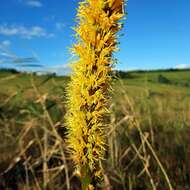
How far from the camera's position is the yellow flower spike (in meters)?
1.15

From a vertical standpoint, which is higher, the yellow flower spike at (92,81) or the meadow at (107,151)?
the yellow flower spike at (92,81)

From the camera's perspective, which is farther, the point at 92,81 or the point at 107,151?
the point at 107,151

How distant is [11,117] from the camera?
25.5 ft

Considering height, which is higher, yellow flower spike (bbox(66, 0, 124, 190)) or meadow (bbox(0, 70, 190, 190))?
yellow flower spike (bbox(66, 0, 124, 190))

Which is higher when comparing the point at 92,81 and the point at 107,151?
the point at 92,81

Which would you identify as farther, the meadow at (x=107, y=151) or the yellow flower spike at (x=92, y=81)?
the meadow at (x=107, y=151)

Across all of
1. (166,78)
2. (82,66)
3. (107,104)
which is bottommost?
(166,78)

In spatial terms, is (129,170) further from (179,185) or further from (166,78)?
(166,78)

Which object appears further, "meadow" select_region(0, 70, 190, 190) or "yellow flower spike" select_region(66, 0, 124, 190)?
"meadow" select_region(0, 70, 190, 190)

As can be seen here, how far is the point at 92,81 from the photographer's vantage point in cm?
117

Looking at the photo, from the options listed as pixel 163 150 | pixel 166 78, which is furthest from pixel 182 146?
pixel 166 78

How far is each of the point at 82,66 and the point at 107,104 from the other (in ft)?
0.46

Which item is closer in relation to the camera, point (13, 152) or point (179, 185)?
point (179, 185)

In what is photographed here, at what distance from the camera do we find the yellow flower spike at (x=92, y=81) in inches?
45.4
